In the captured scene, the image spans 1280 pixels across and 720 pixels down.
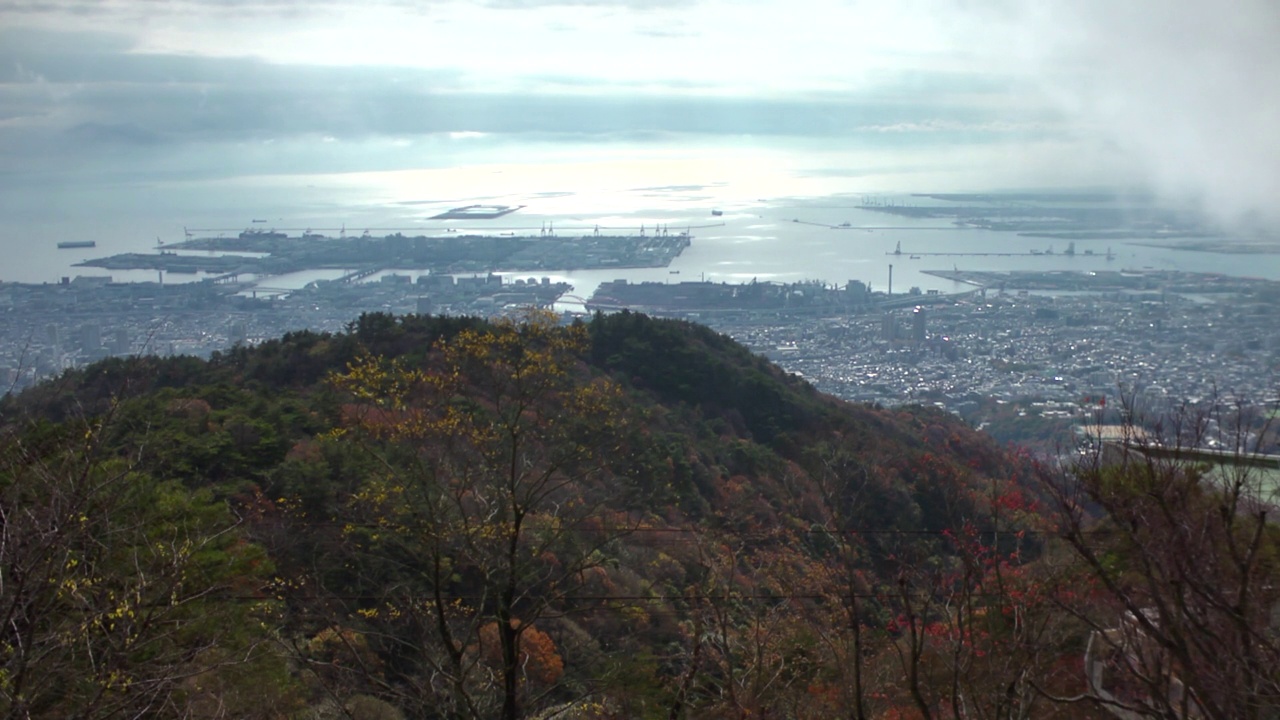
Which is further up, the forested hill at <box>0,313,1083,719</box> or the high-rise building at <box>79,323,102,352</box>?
the high-rise building at <box>79,323,102,352</box>

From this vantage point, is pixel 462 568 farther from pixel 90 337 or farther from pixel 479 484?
pixel 90 337

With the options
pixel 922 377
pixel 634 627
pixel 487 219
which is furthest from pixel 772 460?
pixel 487 219

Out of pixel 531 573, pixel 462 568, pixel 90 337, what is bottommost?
pixel 462 568

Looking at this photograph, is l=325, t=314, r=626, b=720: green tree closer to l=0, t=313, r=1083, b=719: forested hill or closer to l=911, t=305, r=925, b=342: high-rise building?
l=0, t=313, r=1083, b=719: forested hill

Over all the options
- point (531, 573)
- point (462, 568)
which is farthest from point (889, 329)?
point (531, 573)

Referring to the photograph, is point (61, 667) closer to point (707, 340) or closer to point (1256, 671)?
point (1256, 671)

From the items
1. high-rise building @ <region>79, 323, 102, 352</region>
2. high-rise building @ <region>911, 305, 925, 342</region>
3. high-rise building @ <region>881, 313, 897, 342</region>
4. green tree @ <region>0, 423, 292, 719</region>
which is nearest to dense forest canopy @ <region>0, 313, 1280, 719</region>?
green tree @ <region>0, 423, 292, 719</region>
